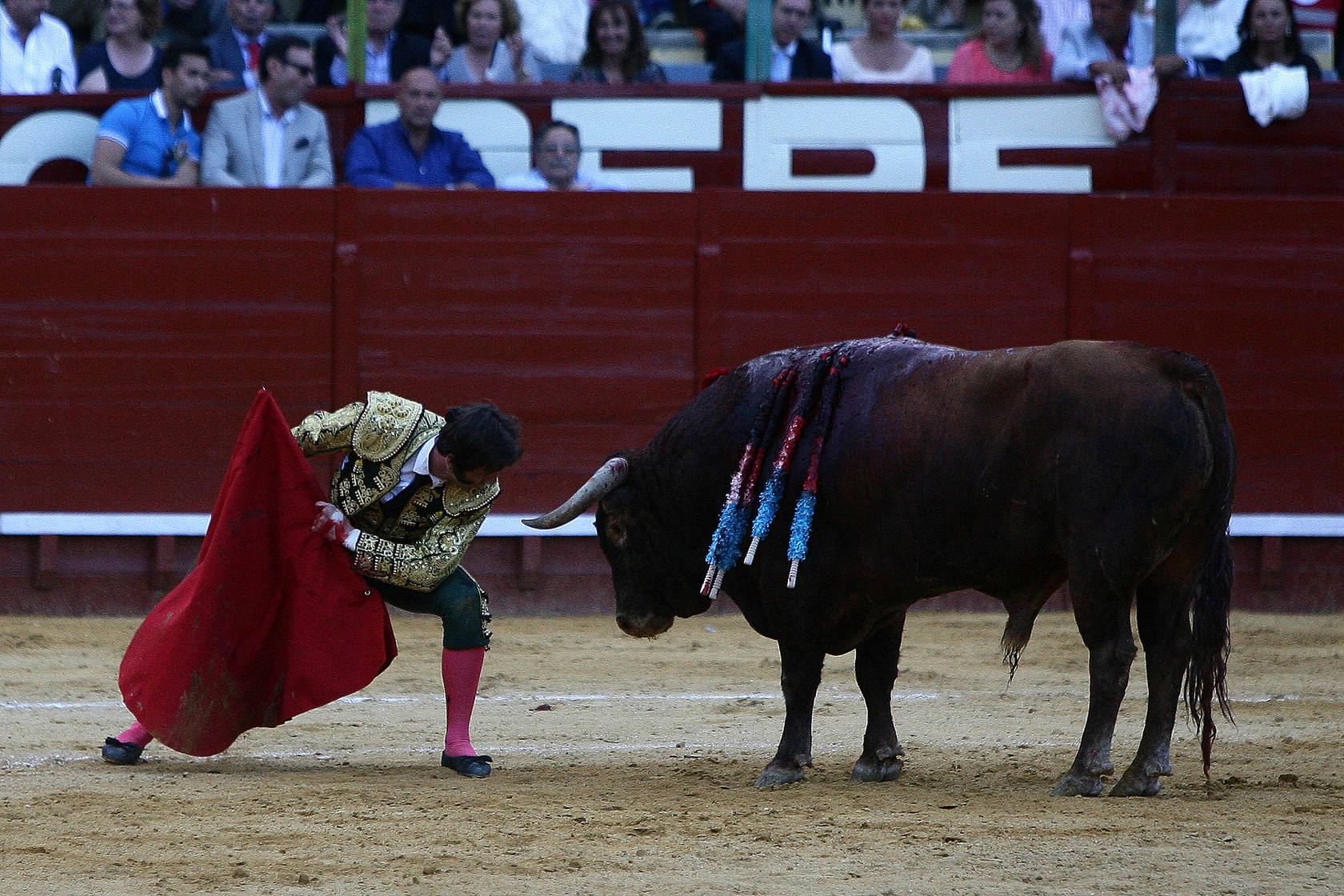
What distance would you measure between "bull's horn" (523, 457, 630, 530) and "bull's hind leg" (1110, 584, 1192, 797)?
1409 mm

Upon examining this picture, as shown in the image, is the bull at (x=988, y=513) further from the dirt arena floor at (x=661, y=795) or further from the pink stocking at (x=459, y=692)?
the pink stocking at (x=459, y=692)

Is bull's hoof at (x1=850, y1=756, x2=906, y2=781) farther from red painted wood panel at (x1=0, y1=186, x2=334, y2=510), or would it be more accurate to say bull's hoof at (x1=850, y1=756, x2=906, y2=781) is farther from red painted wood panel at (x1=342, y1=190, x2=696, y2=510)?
red painted wood panel at (x1=0, y1=186, x2=334, y2=510)

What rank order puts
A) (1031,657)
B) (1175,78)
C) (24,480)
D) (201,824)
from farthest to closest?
(1175,78) → (24,480) → (1031,657) → (201,824)

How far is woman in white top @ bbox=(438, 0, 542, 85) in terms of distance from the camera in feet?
25.4

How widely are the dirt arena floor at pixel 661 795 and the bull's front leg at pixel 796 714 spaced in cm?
8

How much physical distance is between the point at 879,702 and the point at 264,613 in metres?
1.59

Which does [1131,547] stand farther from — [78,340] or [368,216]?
[78,340]

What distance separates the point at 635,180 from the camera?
7863mm

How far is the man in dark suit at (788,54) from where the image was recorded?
7.93m

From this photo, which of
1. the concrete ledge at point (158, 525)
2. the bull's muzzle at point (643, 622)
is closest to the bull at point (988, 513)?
the bull's muzzle at point (643, 622)

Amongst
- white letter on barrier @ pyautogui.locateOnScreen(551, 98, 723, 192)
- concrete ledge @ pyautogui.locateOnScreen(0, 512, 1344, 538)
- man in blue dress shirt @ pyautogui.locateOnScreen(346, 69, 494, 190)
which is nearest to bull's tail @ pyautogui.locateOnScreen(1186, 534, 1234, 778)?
concrete ledge @ pyautogui.locateOnScreen(0, 512, 1344, 538)

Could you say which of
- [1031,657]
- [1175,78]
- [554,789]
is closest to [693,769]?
[554,789]

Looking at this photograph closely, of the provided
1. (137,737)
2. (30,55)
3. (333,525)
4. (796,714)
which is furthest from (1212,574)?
(30,55)

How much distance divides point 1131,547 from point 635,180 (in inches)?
175
